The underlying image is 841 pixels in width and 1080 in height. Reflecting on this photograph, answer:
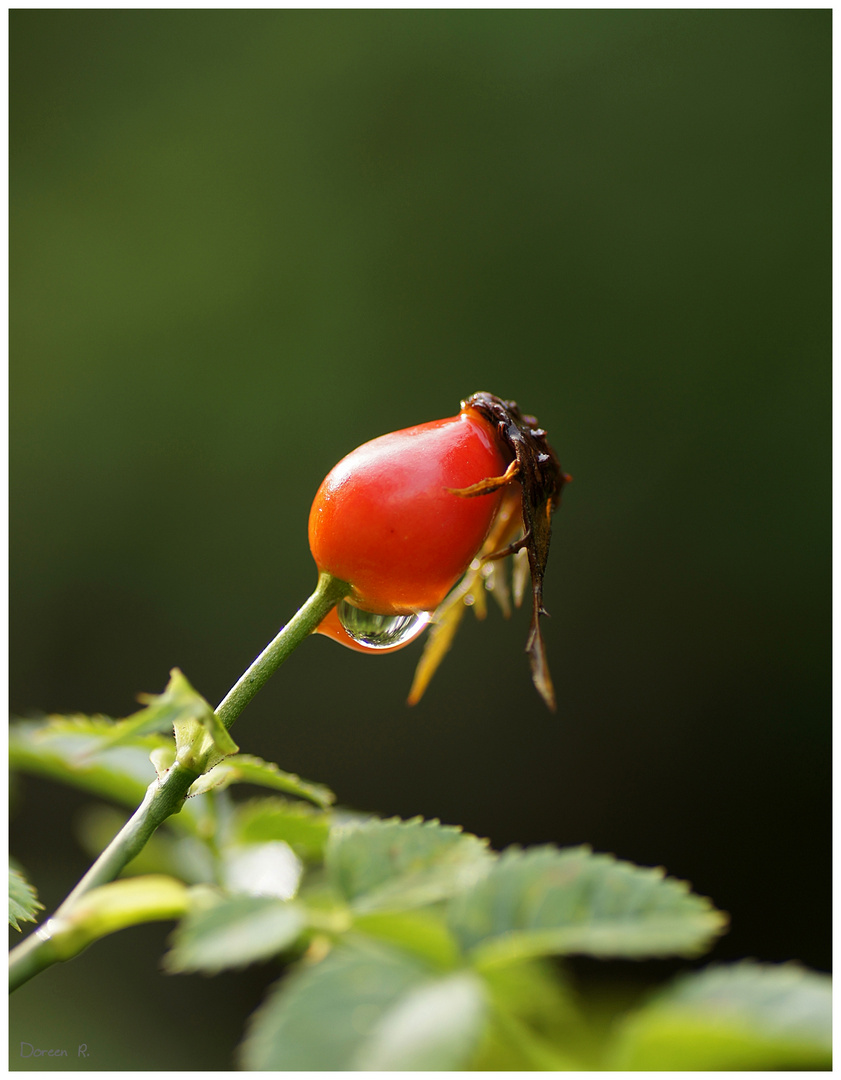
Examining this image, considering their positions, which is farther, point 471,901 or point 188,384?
point 188,384

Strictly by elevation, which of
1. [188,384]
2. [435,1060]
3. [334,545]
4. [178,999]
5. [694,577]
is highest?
[188,384]

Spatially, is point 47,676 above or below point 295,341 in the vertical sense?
below

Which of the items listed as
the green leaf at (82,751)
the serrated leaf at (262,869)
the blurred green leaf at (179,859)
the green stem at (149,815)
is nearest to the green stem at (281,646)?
the green stem at (149,815)

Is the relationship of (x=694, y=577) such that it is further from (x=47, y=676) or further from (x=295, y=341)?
(x=47, y=676)

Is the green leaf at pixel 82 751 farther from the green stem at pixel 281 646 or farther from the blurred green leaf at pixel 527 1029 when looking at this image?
the blurred green leaf at pixel 527 1029

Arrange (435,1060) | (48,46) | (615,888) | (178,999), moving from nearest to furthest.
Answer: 1. (435,1060)
2. (615,888)
3. (178,999)
4. (48,46)

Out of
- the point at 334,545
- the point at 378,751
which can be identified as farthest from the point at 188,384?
the point at 334,545

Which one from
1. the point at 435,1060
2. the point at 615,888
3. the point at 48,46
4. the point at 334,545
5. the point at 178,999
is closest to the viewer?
the point at 435,1060
